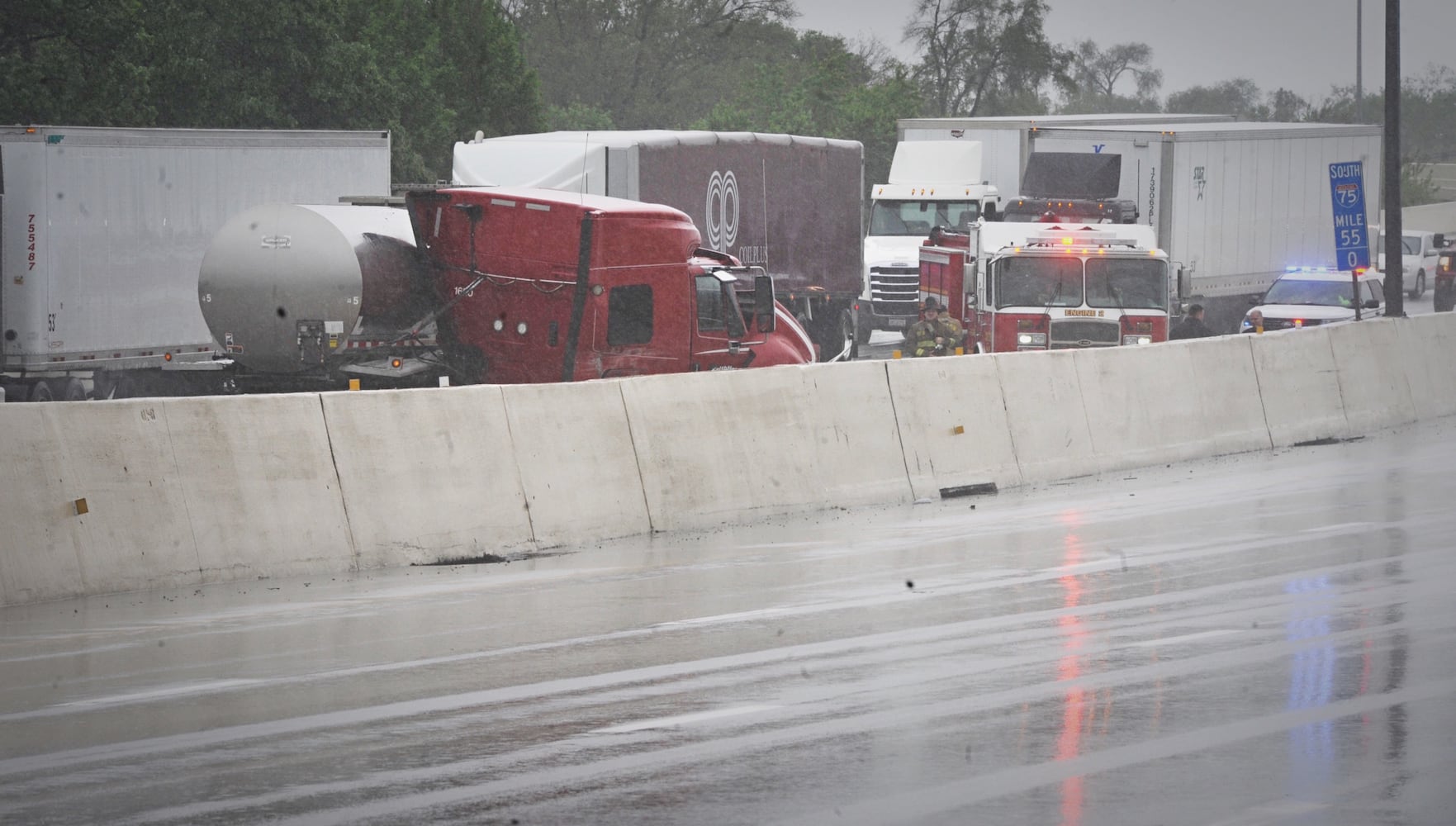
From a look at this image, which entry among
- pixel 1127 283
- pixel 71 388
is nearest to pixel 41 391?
pixel 71 388

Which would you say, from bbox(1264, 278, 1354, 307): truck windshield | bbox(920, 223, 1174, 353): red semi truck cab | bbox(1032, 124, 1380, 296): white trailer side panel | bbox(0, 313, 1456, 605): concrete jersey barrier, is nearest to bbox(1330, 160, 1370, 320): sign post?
bbox(920, 223, 1174, 353): red semi truck cab

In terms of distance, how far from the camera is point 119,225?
2305 centimetres

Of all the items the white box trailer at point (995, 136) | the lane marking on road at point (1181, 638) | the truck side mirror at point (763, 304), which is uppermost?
the white box trailer at point (995, 136)

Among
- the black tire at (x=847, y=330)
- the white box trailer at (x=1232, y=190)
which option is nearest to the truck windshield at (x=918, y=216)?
the white box trailer at (x=1232, y=190)

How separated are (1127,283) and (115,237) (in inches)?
512

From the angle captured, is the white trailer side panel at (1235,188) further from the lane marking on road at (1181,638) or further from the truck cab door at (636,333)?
the lane marking on road at (1181,638)

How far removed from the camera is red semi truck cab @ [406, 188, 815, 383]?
1875 centimetres

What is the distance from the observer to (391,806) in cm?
680

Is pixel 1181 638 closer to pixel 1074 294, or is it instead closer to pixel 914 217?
pixel 1074 294

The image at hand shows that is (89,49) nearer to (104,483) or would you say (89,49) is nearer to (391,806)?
(104,483)

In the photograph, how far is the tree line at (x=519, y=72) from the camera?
34.2m

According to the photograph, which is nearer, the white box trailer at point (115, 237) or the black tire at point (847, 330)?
the white box trailer at point (115, 237)

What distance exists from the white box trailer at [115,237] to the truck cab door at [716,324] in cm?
550

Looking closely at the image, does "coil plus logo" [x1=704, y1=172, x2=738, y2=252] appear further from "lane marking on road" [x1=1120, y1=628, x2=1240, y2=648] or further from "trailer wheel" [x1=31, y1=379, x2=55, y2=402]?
"lane marking on road" [x1=1120, y1=628, x2=1240, y2=648]
